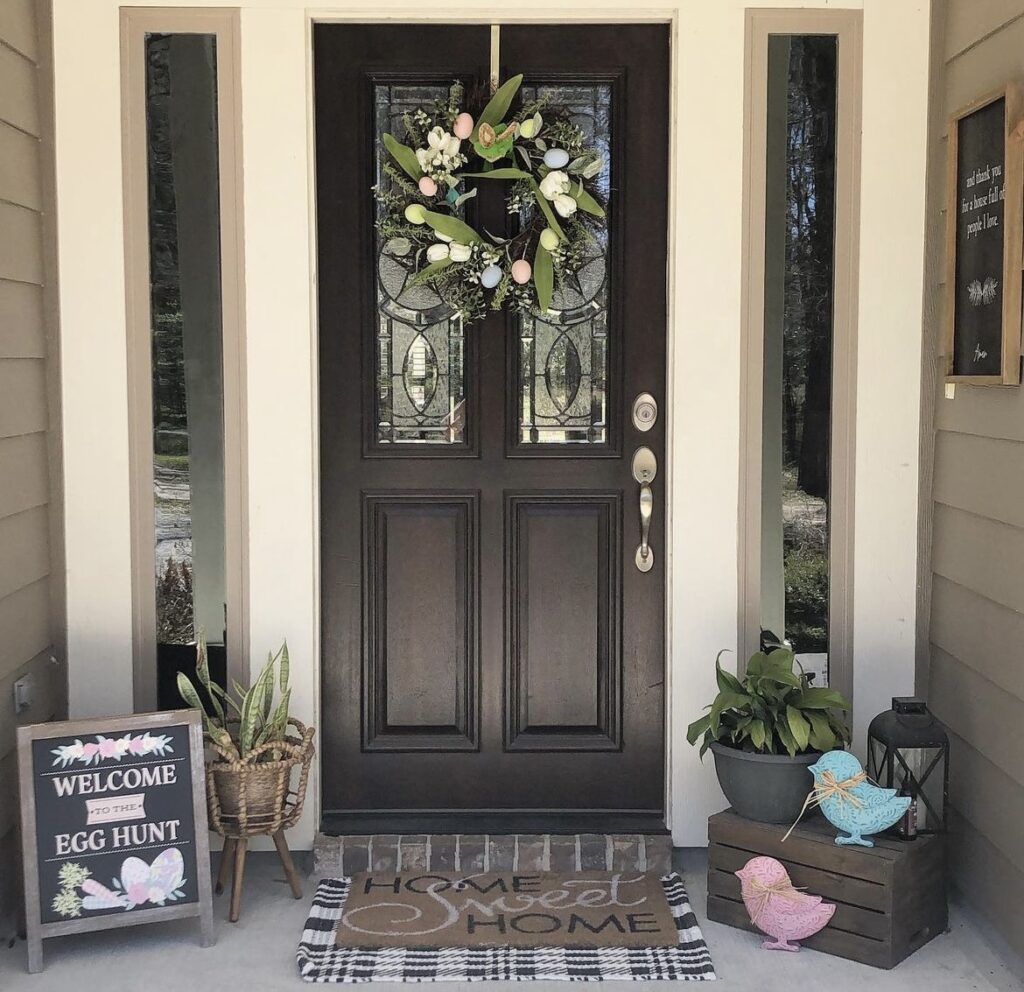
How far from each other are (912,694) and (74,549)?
2.16m

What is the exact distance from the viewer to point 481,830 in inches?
139

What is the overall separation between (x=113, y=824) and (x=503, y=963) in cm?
91

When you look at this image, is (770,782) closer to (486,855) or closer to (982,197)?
(486,855)

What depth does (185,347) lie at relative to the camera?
3428 millimetres

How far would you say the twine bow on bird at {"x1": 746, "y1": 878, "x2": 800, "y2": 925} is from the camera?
302cm

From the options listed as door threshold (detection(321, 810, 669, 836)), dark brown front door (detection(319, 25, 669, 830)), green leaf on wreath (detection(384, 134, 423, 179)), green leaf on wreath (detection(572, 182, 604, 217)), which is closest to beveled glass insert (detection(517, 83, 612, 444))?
dark brown front door (detection(319, 25, 669, 830))

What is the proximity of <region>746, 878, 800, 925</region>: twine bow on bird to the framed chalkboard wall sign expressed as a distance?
1.19 metres

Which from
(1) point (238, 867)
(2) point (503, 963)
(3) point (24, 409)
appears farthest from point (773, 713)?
(3) point (24, 409)

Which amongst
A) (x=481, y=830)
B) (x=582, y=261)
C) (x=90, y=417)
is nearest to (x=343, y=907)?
(x=481, y=830)

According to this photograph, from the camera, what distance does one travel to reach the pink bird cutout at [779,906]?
3000mm

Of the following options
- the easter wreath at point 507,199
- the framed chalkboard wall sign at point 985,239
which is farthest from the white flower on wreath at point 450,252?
the framed chalkboard wall sign at point 985,239

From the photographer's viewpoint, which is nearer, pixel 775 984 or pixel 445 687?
pixel 775 984

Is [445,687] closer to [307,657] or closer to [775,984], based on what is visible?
[307,657]

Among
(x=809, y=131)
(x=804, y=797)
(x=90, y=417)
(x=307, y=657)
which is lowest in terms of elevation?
(x=804, y=797)
